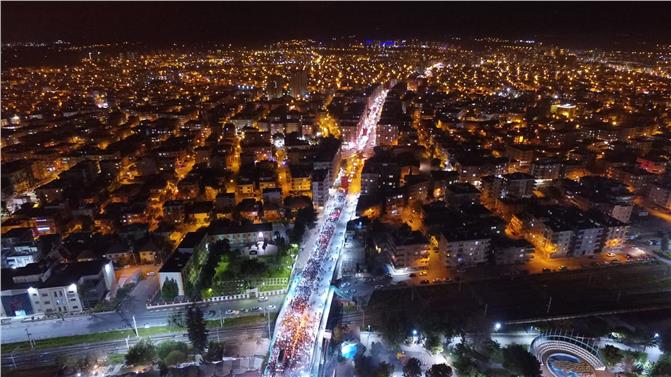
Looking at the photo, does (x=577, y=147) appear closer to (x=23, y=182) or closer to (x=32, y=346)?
(x=32, y=346)

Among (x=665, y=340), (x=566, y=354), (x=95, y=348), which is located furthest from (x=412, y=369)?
(x=95, y=348)

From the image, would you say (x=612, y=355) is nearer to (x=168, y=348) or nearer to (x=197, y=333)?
(x=197, y=333)

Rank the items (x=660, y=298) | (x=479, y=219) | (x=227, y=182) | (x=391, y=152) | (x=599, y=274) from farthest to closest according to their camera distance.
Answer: (x=391, y=152), (x=227, y=182), (x=479, y=219), (x=599, y=274), (x=660, y=298)

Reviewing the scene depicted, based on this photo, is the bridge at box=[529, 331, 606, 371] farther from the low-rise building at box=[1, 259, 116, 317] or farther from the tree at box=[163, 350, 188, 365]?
the low-rise building at box=[1, 259, 116, 317]

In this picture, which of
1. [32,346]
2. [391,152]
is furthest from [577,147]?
Answer: [32,346]

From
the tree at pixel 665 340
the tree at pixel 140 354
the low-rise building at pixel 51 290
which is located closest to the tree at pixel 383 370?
the tree at pixel 140 354

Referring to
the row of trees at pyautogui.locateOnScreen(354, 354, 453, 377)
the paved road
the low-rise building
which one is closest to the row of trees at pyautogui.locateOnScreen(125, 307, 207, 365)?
the paved road

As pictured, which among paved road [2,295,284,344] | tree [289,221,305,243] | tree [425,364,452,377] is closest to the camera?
tree [425,364,452,377]
